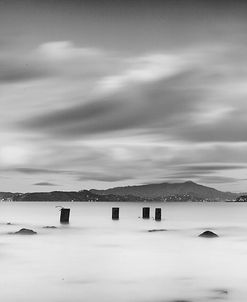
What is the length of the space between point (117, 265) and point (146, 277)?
4876 millimetres

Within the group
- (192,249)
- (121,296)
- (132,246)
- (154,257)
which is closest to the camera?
(121,296)

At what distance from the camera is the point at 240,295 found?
1669cm

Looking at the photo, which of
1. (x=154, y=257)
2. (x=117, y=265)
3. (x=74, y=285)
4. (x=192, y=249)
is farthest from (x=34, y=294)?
(x=192, y=249)

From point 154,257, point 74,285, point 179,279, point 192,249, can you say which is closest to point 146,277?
point 179,279

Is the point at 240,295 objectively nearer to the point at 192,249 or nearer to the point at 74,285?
the point at 74,285

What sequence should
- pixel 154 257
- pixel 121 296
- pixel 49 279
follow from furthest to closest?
pixel 154 257 < pixel 49 279 < pixel 121 296

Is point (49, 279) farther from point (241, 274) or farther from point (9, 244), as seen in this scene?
point (9, 244)

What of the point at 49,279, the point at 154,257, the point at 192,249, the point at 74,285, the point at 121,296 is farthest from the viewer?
the point at 192,249

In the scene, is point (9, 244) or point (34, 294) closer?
point (34, 294)

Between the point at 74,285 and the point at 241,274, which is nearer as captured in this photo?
the point at 74,285

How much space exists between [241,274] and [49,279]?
8110 mm

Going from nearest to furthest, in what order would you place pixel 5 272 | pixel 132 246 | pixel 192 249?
pixel 5 272 < pixel 192 249 < pixel 132 246

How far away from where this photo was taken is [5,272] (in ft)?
72.2

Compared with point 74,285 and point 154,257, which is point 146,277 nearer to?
point 74,285
